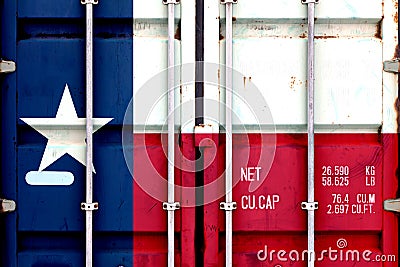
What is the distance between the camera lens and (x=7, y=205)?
3.38 metres

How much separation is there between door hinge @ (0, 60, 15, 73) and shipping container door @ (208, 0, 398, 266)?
1.00 meters

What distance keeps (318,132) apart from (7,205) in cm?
154

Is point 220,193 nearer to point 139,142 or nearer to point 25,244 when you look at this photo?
point 139,142

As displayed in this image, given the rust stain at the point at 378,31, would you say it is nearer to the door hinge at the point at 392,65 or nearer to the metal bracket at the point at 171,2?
the door hinge at the point at 392,65

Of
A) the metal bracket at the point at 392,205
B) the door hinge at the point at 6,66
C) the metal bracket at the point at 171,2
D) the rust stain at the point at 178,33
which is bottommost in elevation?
the metal bracket at the point at 392,205

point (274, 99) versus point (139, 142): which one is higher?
point (274, 99)

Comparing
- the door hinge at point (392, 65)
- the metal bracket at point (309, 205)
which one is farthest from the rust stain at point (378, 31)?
the metal bracket at point (309, 205)

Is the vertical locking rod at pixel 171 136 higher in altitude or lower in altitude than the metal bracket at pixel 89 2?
lower

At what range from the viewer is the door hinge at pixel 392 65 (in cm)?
341

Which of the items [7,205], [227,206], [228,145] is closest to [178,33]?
[228,145]

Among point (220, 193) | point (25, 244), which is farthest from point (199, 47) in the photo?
point (25, 244)

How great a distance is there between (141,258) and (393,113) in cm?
141

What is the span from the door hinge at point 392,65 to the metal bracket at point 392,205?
63cm

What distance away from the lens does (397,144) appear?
342cm
